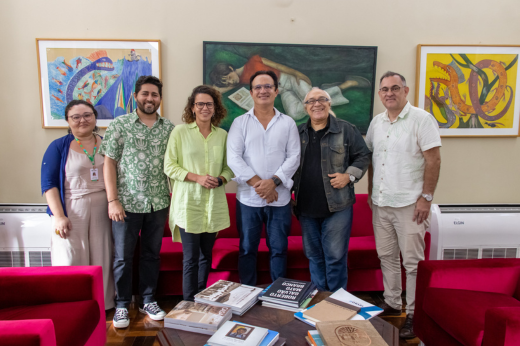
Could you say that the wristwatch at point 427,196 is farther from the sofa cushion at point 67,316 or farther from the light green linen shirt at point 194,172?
the sofa cushion at point 67,316

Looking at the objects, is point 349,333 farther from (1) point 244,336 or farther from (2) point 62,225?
(2) point 62,225

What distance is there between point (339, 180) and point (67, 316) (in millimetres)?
1555

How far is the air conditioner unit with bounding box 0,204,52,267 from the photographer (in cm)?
248

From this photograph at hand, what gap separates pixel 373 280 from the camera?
8.30 feet

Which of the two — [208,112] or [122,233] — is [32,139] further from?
[208,112]

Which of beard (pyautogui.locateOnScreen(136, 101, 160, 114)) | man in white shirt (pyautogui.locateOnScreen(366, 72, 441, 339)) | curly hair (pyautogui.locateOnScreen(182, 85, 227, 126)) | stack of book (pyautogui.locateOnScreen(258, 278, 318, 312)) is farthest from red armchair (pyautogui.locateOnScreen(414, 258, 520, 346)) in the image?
beard (pyautogui.locateOnScreen(136, 101, 160, 114))

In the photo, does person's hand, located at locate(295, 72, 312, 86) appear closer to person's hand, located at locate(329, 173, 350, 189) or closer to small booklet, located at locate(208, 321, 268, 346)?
person's hand, located at locate(329, 173, 350, 189)

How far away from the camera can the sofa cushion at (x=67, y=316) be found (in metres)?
1.43

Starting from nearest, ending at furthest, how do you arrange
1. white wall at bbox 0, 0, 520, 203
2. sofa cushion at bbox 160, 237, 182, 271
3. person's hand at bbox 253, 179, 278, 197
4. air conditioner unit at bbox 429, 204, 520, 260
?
person's hand at bbox 253, 179, 278, 197 → sofa cushion at bbox 160, 237, 182, 271 → air conditioner unit at bbox 429, 204, 520, 260 → white wall at bbox 0, 0, 520, 203

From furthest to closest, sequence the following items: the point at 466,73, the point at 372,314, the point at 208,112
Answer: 1. the point at 466,73
2. the point at 208,112
3. the point at 372,314

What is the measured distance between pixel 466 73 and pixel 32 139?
12.6 ft

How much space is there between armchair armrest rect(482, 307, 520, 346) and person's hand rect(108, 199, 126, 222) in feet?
6.24

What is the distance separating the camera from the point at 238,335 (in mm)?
1225

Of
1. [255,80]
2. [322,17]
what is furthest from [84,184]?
[322,17]
